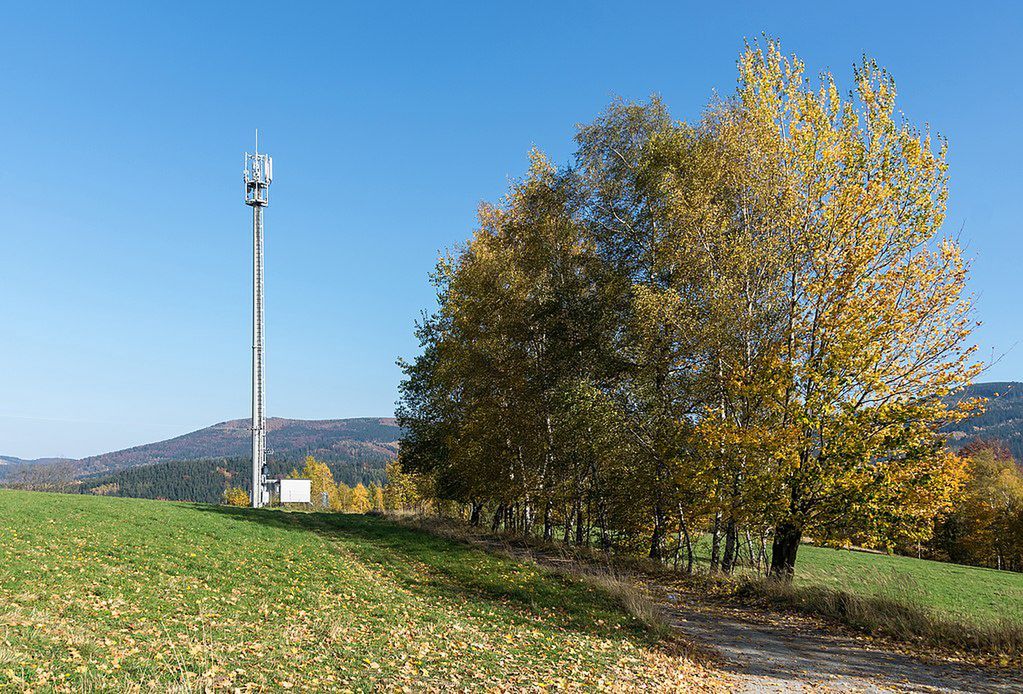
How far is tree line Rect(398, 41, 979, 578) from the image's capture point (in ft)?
57.2

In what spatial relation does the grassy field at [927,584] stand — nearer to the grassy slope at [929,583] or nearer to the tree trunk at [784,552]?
the grassy slope at [929,583]

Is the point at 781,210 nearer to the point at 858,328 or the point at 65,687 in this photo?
the point at 858,328

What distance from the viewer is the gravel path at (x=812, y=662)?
12242 millimetres

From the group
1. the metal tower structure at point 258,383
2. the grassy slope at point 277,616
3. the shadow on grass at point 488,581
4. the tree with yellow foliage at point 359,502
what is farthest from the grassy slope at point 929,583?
the tree with yellow foliage at point 359,502

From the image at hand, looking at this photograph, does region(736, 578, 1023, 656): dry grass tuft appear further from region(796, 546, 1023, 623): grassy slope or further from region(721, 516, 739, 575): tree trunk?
region(721, 516, 739, 575): tree trunk

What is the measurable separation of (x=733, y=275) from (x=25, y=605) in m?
18.8

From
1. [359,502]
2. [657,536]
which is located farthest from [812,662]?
[359,502]

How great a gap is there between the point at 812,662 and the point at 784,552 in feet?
23.6

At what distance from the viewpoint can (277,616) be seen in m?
13.3

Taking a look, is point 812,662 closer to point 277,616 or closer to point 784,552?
point 784,552

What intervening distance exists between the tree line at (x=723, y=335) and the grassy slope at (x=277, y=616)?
5118 millimetres

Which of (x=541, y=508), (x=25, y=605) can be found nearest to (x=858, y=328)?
(x=541, y=508)

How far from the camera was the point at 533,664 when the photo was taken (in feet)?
39.1

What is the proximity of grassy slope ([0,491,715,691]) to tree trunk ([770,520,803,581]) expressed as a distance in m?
5.68
